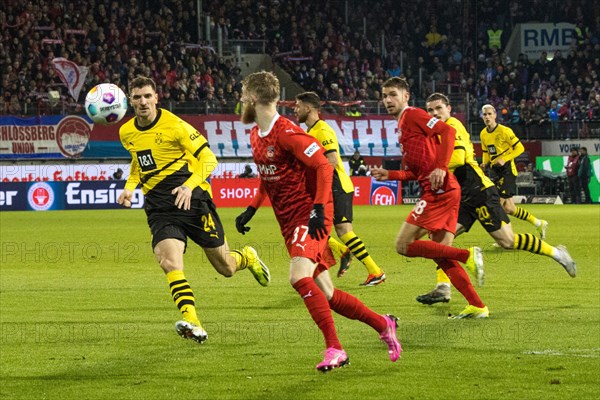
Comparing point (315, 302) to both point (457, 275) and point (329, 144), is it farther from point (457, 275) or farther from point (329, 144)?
point (329, 144)

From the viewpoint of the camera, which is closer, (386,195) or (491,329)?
(491,329)

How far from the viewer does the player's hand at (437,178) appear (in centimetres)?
987

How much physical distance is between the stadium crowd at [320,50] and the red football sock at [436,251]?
90.7 feet

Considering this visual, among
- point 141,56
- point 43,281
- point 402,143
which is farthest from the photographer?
point 141,56

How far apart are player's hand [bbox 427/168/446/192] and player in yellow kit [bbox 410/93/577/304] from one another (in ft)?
5.25

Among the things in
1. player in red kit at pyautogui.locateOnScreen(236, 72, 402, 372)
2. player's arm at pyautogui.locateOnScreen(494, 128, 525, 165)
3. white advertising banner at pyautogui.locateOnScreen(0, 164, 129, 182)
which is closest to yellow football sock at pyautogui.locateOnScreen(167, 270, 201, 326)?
player in red kit at pyautogui.locateOnScreen(236, 72, 402, 372)

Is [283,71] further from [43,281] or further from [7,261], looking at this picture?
[43,281]

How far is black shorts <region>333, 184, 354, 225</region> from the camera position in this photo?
13.4 m

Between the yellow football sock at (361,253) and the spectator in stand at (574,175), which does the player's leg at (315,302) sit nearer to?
the yellow football sock at (361,253)

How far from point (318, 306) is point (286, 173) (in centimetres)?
102

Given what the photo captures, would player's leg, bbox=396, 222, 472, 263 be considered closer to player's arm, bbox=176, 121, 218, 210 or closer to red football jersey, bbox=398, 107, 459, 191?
red football jersey, bbox=398, 107, 459, 191

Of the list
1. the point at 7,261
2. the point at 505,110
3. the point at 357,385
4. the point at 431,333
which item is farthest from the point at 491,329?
the point at 505,110

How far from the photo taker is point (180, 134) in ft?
32.6

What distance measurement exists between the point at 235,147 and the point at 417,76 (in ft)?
36.9
